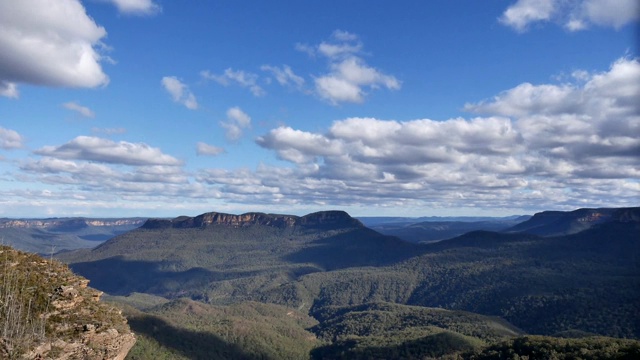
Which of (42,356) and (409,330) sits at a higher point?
(42,356)

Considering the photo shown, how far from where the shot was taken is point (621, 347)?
285ft

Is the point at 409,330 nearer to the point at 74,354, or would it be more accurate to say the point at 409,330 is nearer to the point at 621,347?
the point at 621,347

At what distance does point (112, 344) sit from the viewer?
1660 inches

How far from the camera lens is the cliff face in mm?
38219

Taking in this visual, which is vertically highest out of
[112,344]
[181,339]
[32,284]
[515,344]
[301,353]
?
[32,284]

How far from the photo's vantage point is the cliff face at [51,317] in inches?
1505

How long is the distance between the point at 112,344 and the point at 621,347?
91.5 metres

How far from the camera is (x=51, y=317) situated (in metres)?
45.1

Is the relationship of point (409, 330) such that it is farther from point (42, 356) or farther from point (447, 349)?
point (42, 356)

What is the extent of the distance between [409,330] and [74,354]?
177 m

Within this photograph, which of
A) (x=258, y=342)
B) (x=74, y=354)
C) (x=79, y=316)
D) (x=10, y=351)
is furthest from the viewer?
(x=258, y=342)

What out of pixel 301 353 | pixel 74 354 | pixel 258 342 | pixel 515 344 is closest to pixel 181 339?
pixel 258 342

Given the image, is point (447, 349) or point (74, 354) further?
point (447, 349)

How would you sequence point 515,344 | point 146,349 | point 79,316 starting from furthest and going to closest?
point 146,349
point 515,344
point 79,316
